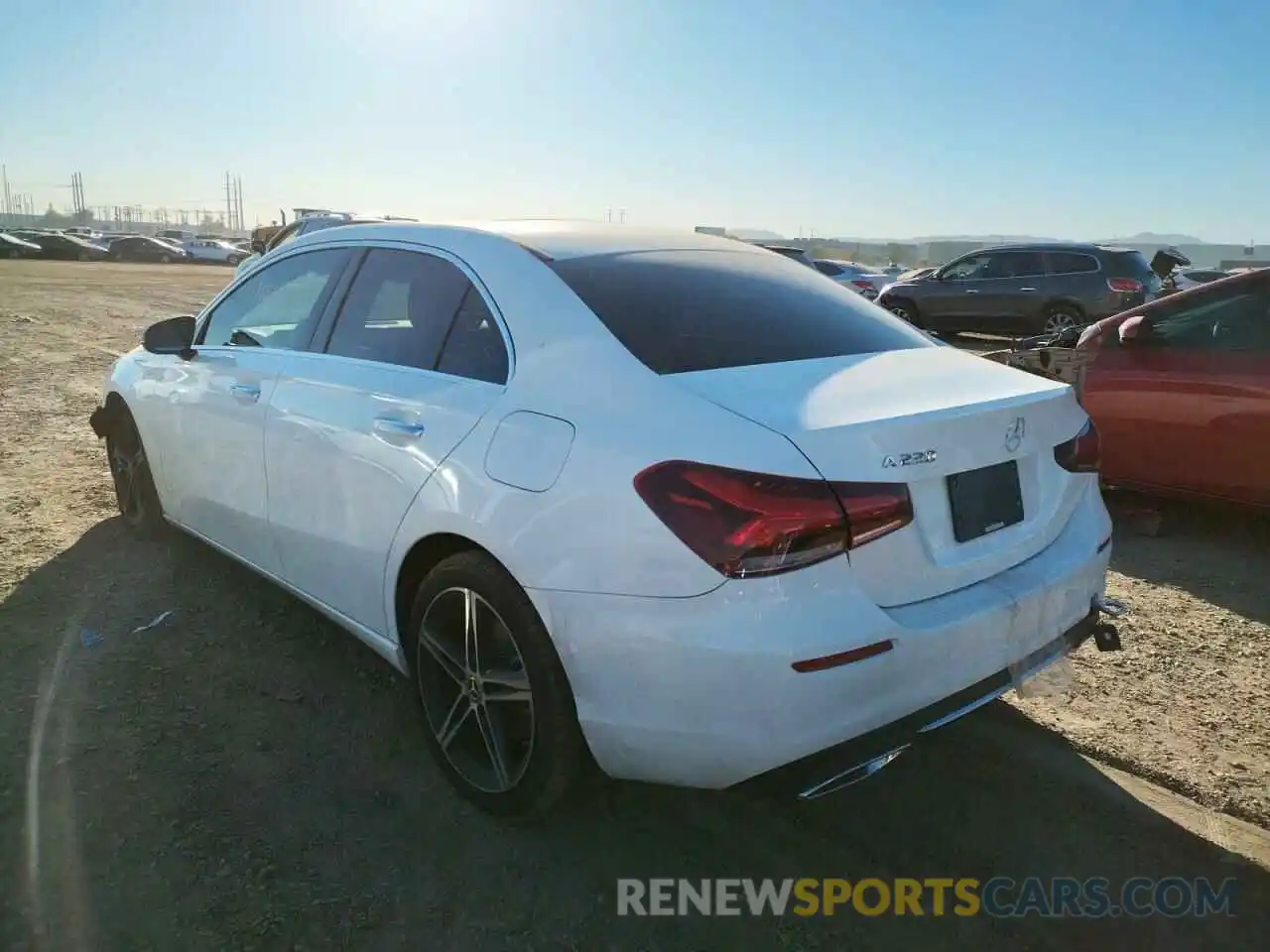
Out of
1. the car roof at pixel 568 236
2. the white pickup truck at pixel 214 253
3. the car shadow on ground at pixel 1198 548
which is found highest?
the white pickup truck at pixel 214 253

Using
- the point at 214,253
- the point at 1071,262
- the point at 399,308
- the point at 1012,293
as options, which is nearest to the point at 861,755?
the point at 399,308

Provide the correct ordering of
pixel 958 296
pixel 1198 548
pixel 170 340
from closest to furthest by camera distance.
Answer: pixel 170 340 < pixel 1198 548 < pixel 958 296

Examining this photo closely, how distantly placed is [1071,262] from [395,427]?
524 inches

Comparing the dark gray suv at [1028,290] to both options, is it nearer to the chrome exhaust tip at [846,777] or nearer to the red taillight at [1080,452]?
the red taillight at [1080,452]

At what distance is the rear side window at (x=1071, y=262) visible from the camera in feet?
44.6

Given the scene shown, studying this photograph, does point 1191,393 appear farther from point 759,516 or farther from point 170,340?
point 170,340

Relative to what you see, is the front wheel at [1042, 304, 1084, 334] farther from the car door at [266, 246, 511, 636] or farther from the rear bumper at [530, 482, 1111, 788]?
the rear bumper at [530, 482, 1111, 788]

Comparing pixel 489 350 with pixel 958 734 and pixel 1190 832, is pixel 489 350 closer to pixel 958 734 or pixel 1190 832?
pixel 958 734

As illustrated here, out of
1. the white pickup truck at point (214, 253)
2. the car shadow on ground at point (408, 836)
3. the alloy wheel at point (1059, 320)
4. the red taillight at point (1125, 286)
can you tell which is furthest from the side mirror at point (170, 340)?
the white pickup truck at point (214, 253)

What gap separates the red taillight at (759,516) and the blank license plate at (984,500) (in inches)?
12.1

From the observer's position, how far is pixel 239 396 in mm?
3668

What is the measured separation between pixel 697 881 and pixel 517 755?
0.57m

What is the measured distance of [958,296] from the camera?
49.9 feet

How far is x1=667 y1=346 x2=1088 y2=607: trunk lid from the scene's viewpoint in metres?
2.12
